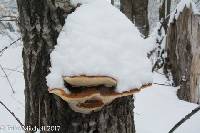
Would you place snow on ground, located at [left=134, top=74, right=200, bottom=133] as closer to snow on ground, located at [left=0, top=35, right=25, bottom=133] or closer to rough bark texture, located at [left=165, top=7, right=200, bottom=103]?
rough bark texture, located at [left=165, top=7, right=200, bottom=103]

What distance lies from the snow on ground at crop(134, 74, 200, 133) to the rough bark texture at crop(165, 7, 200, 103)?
181 millimetres

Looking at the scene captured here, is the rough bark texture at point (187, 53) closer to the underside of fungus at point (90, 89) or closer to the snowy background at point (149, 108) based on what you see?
the snowy background at point (149, 108)

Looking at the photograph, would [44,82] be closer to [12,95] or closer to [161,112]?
[161,112]

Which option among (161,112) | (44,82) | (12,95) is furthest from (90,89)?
(12,95)

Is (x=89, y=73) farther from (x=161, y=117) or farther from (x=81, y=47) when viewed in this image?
(x=161, y=117)

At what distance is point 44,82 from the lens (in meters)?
1.43

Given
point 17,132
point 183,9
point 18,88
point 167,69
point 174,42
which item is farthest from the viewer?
point 167,69

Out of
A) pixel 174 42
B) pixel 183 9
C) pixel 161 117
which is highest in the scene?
pixel 183 9

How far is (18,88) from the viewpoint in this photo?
4.00 meters

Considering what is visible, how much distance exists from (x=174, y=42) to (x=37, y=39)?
11.2ft

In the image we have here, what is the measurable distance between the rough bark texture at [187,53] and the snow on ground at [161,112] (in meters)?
0.18

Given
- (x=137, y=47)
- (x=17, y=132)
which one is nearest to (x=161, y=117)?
(x=17, y=132)

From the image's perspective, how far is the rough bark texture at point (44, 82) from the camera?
1.37 m

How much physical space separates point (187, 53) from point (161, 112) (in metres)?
1.01
